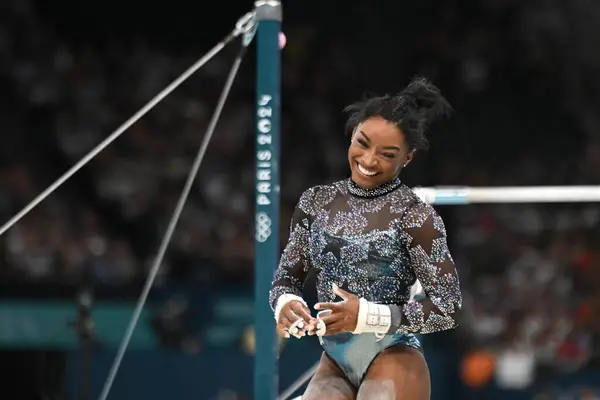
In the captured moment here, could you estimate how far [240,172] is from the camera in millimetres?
7359

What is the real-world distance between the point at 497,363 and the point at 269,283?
3.10m

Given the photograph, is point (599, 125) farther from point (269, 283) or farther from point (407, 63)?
point (269, 283)

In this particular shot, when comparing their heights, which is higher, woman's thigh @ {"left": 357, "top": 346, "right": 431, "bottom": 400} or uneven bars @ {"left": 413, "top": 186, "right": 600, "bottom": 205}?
uneven bars @ {"left": 413, "top": 186, "right": 600, "bottom": 205}

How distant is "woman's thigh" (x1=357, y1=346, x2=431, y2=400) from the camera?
7.13 feet

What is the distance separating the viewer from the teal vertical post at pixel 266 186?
9.59 ft

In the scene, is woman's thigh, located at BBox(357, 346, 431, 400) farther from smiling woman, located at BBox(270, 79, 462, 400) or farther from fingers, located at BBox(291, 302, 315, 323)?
fingers, located at BBox(291, 302, 315, 323)

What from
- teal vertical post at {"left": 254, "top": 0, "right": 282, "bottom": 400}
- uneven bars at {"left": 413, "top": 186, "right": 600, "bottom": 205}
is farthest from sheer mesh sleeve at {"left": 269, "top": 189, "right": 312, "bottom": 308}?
uneven bars at {"left": 413, "top": 186, "right": 600, "bottom": 205}

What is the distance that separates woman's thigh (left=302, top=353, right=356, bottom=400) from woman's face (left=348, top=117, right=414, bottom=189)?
0.46 meters

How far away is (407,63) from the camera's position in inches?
285

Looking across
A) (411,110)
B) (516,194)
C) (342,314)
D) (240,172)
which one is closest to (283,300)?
(342,314)

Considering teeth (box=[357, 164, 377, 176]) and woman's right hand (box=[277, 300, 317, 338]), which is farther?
teeth (box=[357, 164, 377, 176])

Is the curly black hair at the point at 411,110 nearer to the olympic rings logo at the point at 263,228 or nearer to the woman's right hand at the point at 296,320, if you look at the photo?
the woman's right hand at the point at 296,320

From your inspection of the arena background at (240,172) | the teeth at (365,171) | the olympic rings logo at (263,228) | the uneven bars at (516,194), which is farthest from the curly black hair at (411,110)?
the arena background at (240,172)

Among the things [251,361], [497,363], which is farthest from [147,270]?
[497,363]
